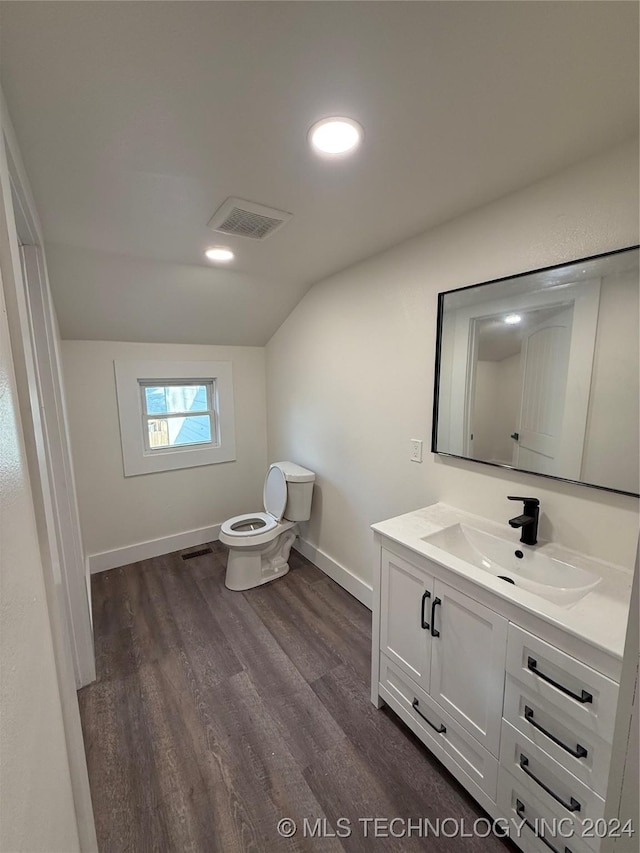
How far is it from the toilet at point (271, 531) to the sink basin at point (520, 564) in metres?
1.35

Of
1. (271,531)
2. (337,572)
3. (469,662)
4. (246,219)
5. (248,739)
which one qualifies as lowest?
(248,739)

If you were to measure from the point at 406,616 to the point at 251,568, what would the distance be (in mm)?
1448

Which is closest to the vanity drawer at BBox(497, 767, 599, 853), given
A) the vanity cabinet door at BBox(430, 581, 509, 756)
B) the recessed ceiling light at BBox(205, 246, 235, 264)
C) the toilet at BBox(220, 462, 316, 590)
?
the vanity cabinet door at BBox(430, 581, 509, 756)

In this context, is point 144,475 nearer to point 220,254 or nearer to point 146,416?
point 146,416

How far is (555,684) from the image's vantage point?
40.1 inches

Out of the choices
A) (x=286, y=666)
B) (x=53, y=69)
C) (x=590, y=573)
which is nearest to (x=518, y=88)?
(x=53, y=69)

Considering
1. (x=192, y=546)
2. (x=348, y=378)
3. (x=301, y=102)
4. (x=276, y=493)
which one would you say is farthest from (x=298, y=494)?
(x=301, y=102)

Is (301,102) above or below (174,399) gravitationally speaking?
above

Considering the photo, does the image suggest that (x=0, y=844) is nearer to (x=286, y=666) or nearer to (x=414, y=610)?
(x=414, y=610)

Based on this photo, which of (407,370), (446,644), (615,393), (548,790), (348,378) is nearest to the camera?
(548,790)

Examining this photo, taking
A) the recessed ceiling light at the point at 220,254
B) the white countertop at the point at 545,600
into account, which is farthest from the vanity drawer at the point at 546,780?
the recessed ceiling light at the point at 220,254

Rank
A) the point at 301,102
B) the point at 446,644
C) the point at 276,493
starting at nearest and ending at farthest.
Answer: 1. the point at 301,102
2. the point at 446,644
3. the point at 276,493

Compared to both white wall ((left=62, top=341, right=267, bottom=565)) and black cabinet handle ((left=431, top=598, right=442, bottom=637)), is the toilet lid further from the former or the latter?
black cabinet handle ((left=431, top=598, right=442, bottom=637))

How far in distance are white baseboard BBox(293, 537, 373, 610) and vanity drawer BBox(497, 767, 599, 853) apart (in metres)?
1.18
